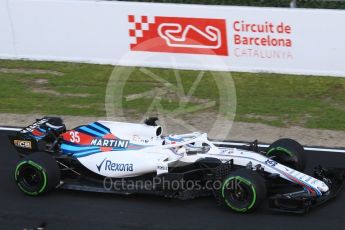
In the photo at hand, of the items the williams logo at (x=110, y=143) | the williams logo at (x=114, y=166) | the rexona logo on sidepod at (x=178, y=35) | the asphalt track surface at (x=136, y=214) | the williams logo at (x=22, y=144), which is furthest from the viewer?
the rexona logo on sidepod at (x=178, y=35)

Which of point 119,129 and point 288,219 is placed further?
point 119,129

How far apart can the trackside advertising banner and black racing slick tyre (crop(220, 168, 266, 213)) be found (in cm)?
652

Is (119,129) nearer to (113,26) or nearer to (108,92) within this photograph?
(108,92)

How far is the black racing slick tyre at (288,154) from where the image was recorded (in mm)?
9570

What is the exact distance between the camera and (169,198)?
9398 millimetres

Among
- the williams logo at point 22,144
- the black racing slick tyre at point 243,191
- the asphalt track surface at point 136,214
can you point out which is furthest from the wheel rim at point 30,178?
the black racing slick tyre at point 243,191

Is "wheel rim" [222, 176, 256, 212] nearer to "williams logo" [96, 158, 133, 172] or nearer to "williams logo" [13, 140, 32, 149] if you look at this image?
"williams logo" [96, 158, 133, 172]

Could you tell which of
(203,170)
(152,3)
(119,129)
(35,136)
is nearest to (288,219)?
(203,170)

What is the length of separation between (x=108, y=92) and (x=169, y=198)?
19.2 feet

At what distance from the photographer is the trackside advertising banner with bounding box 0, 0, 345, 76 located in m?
14.5

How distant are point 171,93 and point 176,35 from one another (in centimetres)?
146

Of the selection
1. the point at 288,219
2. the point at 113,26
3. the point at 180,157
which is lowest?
the point at 288,219

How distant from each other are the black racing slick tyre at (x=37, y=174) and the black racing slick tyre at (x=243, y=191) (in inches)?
90.4

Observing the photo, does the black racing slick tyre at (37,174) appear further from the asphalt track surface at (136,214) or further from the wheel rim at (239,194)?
the wheel rim at (239,194)
